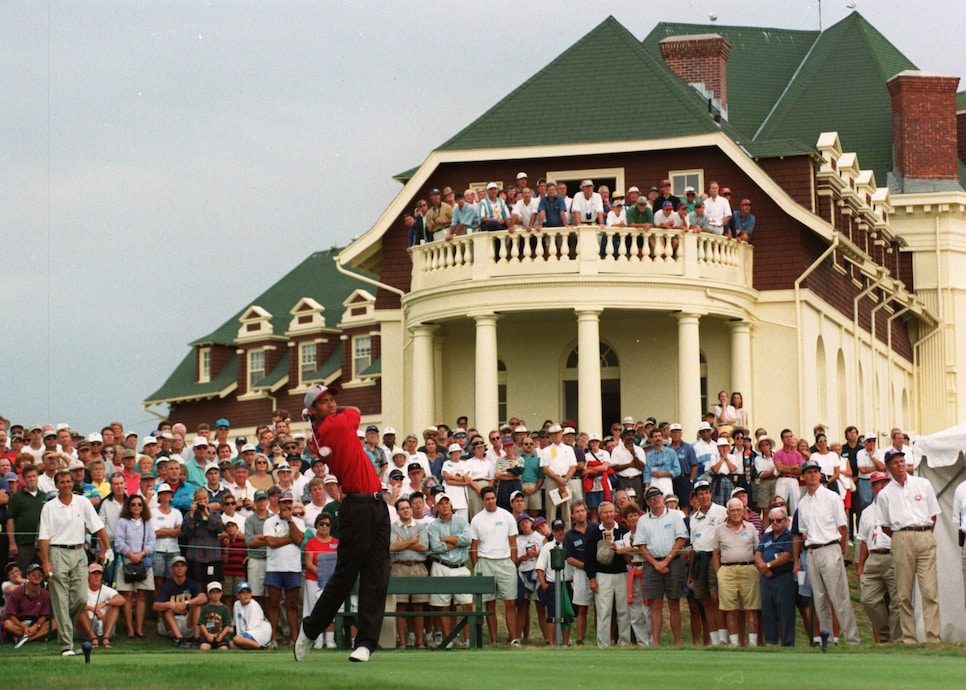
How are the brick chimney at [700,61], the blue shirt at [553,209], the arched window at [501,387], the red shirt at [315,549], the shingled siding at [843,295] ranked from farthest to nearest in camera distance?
the brick chimney at [700,61] → the arched window at [501,387] → the shingled siding at [843,295] → the blue shirt at [553,209] → the red shirt at [315,549]

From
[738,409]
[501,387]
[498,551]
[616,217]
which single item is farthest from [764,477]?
[501,387]

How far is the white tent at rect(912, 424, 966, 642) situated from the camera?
786 inches

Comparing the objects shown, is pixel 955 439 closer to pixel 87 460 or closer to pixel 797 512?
pixel 797 512

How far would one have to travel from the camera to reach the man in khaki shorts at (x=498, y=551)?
2225cm

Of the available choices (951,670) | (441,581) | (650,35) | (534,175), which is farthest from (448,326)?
(951,670)

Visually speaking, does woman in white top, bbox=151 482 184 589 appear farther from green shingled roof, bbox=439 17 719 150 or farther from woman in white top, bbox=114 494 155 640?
green shingled roof, bbox=439 17 719 150

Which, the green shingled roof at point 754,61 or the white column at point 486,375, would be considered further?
the green shingled roof at point 754,61

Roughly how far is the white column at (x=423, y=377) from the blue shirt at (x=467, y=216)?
2842 millimetres

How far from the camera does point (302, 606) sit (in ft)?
73.5

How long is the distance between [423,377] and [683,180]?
278 inches

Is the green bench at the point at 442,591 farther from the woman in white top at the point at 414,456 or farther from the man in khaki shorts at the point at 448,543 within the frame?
the woman in white top at the point at 414,456

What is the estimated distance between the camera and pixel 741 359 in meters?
36.5

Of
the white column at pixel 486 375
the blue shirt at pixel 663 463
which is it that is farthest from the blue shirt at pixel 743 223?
the blue shirt at pixel 663 463

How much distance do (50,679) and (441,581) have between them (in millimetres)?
8057
